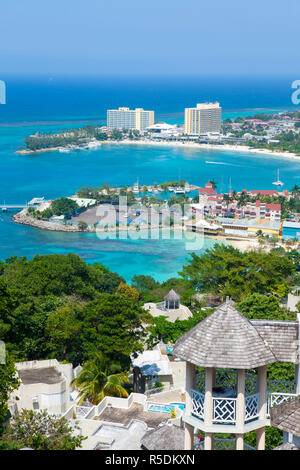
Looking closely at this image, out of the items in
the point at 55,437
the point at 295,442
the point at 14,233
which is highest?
the point at 295,442

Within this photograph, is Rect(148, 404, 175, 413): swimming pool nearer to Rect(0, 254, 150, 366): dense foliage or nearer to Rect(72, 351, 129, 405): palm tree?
Rect(72, 351, 129, 405): palm tree

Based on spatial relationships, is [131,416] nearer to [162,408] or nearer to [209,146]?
[162,408]

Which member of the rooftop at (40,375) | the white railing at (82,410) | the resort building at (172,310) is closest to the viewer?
the white railing at (82,410)

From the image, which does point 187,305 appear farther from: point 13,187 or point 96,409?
point 13,187

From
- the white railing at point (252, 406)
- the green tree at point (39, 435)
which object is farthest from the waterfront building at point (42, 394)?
the white railing at point (252, 406)

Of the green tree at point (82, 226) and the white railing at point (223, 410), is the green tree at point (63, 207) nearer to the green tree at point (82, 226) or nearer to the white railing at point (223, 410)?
the green tree at point (82, 226)

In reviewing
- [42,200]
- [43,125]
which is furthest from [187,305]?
[43,125]

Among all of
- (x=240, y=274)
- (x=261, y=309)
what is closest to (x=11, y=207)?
(x=240, y=274)
